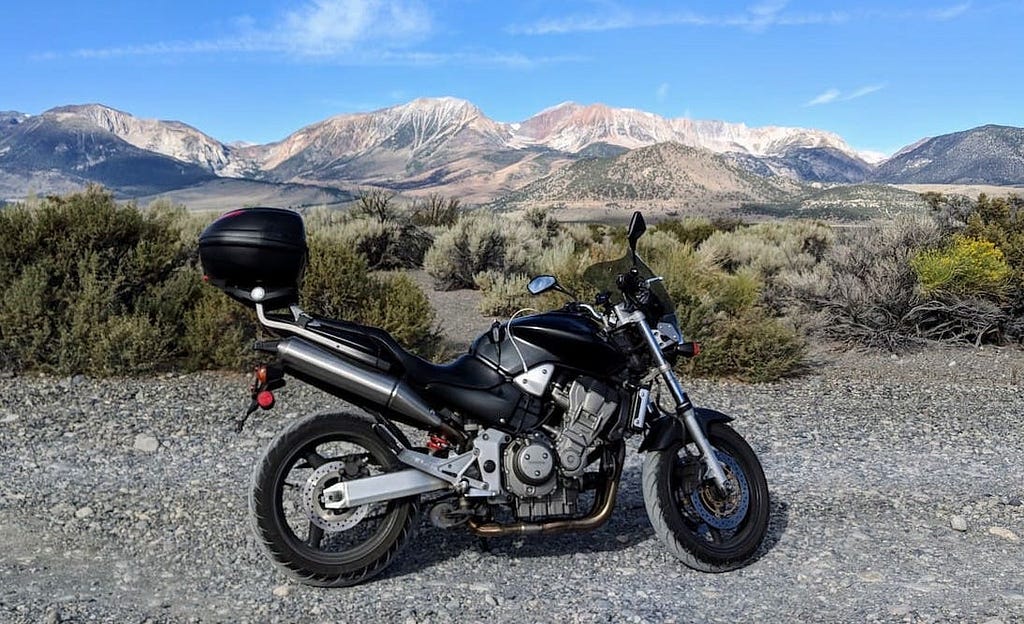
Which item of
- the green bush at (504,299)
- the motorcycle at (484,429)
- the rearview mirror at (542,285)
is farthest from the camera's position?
the green bush at (504,299)

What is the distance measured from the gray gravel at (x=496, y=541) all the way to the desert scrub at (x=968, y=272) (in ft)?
15.9

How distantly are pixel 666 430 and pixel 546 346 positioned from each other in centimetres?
76

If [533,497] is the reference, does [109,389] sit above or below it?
below

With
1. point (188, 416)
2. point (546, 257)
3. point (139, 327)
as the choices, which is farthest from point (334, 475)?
point (546, 257)

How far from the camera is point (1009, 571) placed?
414 centimetres

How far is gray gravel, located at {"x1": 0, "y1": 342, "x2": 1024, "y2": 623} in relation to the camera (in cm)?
365

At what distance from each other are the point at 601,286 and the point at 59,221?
6601 millimetres

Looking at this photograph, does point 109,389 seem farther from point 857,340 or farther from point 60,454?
point 857,340

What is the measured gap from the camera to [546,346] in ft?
13.0

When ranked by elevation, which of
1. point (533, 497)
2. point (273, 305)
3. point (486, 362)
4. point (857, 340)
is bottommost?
point (857, 340)

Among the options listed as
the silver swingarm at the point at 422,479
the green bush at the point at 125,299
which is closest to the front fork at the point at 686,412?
the silver swingarm at the point at 422,479

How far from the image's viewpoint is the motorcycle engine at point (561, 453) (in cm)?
392

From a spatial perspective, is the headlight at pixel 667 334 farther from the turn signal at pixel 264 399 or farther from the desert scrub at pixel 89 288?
the desert scrub at pixel 89 288

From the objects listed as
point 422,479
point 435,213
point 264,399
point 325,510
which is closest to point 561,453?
point 422,479
